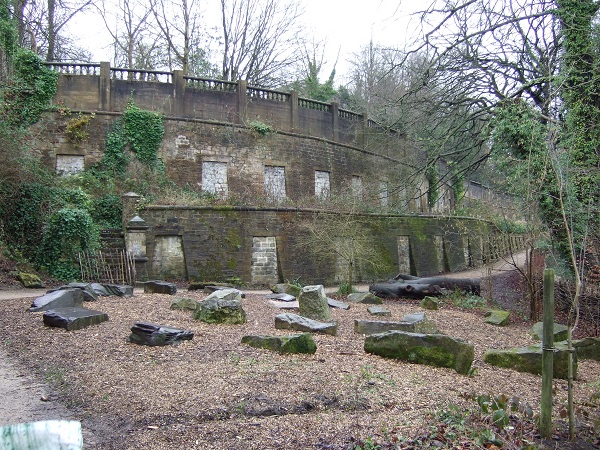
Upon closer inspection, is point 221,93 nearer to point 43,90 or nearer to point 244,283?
point 43,90

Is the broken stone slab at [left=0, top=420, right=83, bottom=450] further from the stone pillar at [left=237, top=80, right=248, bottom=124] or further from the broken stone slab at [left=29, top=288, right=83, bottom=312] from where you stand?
the stone pillar at [left=237, top=80, right=248, bottom=124]

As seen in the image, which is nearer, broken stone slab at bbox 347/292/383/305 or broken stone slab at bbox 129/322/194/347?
broken stone slab at bbox 129/322/194/347

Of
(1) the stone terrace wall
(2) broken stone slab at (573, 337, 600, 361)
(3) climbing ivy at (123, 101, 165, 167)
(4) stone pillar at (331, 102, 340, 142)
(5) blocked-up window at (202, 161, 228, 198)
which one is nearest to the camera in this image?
(2) broken stone slab at (573, 337, 600, 361)

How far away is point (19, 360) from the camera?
19.1ft

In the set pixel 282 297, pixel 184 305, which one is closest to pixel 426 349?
pixel 184 305

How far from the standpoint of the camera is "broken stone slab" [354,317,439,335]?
6.99 metres

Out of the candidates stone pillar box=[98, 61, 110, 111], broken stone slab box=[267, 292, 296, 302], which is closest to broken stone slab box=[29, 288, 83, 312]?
broken stone slab box=[267, 292, 296, 302]

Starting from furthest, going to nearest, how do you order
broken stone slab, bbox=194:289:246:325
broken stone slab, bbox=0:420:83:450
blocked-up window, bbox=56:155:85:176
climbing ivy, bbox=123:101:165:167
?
climbing ivy, bbox=123:101:165:167
blocked-up window, bbox=56:155:85:176
broken stone slab, bbox=194:289:246:325
broken stone slab, bbox=0:420:83:450

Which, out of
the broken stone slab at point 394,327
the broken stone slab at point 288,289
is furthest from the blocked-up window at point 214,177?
the broken stone slab at point 394,327

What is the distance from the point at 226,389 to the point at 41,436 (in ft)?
8.32

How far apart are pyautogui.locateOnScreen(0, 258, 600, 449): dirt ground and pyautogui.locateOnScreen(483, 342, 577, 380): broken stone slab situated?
0.43 feet

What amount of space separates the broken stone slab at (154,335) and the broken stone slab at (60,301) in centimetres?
269

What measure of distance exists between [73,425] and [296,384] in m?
2.77

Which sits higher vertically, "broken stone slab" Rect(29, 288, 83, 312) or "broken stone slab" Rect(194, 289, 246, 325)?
"broken stone slab" Rect(29, 288, 83, 312)
